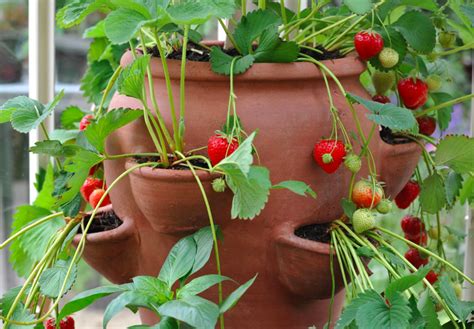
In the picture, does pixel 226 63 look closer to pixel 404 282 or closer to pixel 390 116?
pixel 390 116

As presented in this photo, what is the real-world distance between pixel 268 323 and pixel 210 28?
2.74ft

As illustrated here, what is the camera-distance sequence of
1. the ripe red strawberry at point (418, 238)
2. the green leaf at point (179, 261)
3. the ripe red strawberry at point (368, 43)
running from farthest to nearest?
the ripe red strawberry at point (418, 238)
the ripe red strawberry at point (368, 43)
the green leaf at point (179, 261)

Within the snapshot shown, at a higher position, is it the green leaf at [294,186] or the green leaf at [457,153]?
the green leaf at [457,153]

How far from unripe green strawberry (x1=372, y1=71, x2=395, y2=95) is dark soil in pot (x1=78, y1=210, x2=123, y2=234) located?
377 mm

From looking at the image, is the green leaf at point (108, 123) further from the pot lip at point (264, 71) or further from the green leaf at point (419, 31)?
the green leaf at point (419, 31)

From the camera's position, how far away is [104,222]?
3.37 ft

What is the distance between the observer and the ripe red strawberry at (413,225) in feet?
3.73

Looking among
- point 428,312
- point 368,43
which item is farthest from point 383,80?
point 428,312

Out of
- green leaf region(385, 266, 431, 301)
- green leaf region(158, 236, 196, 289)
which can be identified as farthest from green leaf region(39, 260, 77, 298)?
green leaf region(385, 266, 431, 301)

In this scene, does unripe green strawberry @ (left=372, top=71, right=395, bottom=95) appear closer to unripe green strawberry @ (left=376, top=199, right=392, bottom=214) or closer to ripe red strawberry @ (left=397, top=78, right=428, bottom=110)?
ripe red strawberry @ (left=397, top=78, right=428, bottom=110)

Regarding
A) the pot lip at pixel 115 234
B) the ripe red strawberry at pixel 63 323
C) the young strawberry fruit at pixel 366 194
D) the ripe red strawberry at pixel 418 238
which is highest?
the young strawberry fruit at pixel 366 194

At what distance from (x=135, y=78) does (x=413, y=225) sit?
49cm

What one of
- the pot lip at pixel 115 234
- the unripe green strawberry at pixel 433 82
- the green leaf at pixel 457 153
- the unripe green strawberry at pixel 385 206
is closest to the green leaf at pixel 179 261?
the pot lip at pixel 115 234

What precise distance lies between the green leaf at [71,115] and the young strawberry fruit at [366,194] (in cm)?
47
